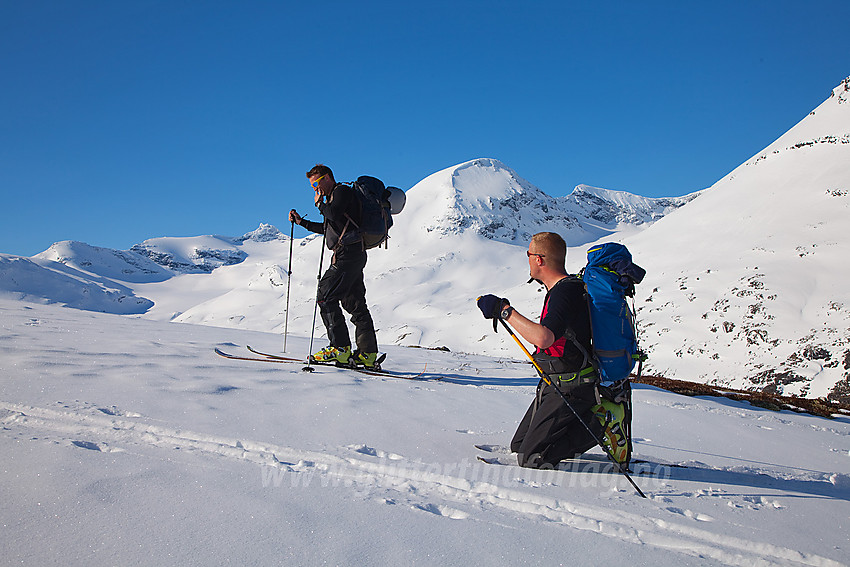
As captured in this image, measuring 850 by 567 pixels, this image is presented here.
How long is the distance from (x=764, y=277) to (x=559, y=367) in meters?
23.7

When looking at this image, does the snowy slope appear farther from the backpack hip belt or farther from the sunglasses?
the sunglasses

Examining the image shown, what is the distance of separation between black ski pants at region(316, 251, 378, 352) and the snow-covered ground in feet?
5.08

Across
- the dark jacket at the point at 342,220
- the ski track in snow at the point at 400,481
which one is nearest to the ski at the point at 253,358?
the dark jacket at the point at 342,220

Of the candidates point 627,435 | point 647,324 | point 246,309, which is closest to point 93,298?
point 246,309

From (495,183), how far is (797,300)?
329 ft

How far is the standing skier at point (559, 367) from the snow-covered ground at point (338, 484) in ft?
0.67

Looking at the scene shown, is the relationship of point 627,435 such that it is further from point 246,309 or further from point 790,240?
point 246,309

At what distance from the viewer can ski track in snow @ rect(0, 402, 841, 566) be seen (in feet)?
7.59

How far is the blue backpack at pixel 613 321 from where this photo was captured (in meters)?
3.29

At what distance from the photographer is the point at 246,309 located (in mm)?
75938

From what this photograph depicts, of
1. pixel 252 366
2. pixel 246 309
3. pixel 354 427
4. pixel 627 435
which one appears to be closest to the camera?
pixel 627 435

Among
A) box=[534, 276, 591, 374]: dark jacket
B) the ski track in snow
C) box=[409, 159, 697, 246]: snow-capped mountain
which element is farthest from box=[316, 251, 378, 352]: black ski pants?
box=[409, 159, 697, 246]: snow-capped mountain

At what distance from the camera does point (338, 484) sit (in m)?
2.64

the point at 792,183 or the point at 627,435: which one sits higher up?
the point at 792,183
